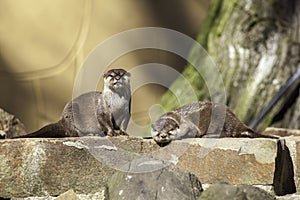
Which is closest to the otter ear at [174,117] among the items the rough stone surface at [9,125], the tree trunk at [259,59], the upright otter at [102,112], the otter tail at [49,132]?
the upright otter at [102,112]

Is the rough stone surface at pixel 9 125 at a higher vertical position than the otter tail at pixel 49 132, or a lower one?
lower

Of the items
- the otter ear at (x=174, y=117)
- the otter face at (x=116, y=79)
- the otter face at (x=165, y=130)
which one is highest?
the otter face at (x=116, y=79)

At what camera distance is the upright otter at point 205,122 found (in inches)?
163

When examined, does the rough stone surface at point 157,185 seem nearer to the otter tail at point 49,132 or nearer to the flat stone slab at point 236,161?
the flat stone slab at point 236,161

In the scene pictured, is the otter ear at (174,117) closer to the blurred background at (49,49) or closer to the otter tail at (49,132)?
the otter tail at (49,132)

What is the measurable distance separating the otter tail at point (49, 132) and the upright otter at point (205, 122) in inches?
16.0

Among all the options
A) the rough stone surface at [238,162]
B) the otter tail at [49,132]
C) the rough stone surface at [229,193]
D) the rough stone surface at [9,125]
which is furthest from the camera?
the rough stone surface at [9,125]

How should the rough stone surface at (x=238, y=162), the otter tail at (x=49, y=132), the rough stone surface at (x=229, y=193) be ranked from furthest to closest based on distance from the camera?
the otter tail at (x=49, y=132), the rough stone surface at (x=238, y=162), the rough stone surface at (x=229, y=193)

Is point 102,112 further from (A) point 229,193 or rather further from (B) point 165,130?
(A) point 229,193

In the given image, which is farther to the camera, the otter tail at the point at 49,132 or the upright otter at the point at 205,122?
the upright otter at the point at 205,122

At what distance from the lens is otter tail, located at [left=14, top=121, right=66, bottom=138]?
3958 millimetres

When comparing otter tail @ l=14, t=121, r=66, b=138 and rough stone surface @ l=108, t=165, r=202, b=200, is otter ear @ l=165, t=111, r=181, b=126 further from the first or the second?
rough stone surface @ l=108, t=165, r=202, b=200

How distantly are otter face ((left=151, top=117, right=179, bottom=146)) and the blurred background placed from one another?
1.97 metres

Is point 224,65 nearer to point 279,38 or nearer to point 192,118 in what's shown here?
point 279,38
